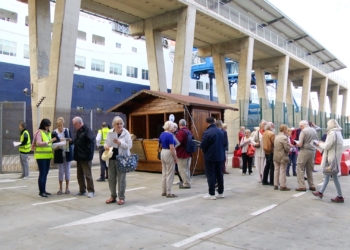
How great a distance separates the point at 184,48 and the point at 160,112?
35.1 ft

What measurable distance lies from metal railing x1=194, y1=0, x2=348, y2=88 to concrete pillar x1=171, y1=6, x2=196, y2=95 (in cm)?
217

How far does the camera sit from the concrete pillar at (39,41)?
15.7 metres

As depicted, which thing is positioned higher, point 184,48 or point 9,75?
point 184,48

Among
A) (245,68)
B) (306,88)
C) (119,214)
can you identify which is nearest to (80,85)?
(245,68)

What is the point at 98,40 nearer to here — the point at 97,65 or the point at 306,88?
the point at 97,65

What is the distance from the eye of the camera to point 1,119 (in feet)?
36.9

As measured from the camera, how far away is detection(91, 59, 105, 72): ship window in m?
32.8

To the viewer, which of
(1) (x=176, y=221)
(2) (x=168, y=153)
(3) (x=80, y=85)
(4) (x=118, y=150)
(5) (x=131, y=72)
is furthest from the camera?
(5) (x=131, y=72)

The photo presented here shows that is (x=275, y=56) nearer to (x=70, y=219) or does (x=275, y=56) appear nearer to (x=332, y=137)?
(x=332, y=137)

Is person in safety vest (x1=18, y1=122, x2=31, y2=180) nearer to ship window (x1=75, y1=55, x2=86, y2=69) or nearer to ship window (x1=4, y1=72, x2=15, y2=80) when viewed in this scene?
ship window (x1=4, y1=72, x2=15, y2=80)

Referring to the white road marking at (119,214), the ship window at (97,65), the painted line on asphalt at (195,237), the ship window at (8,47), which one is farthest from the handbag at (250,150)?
the ship window at (97,65)

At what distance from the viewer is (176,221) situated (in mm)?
5102

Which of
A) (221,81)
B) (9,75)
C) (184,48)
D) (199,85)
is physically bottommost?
(9,75)

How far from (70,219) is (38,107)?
10.0m
